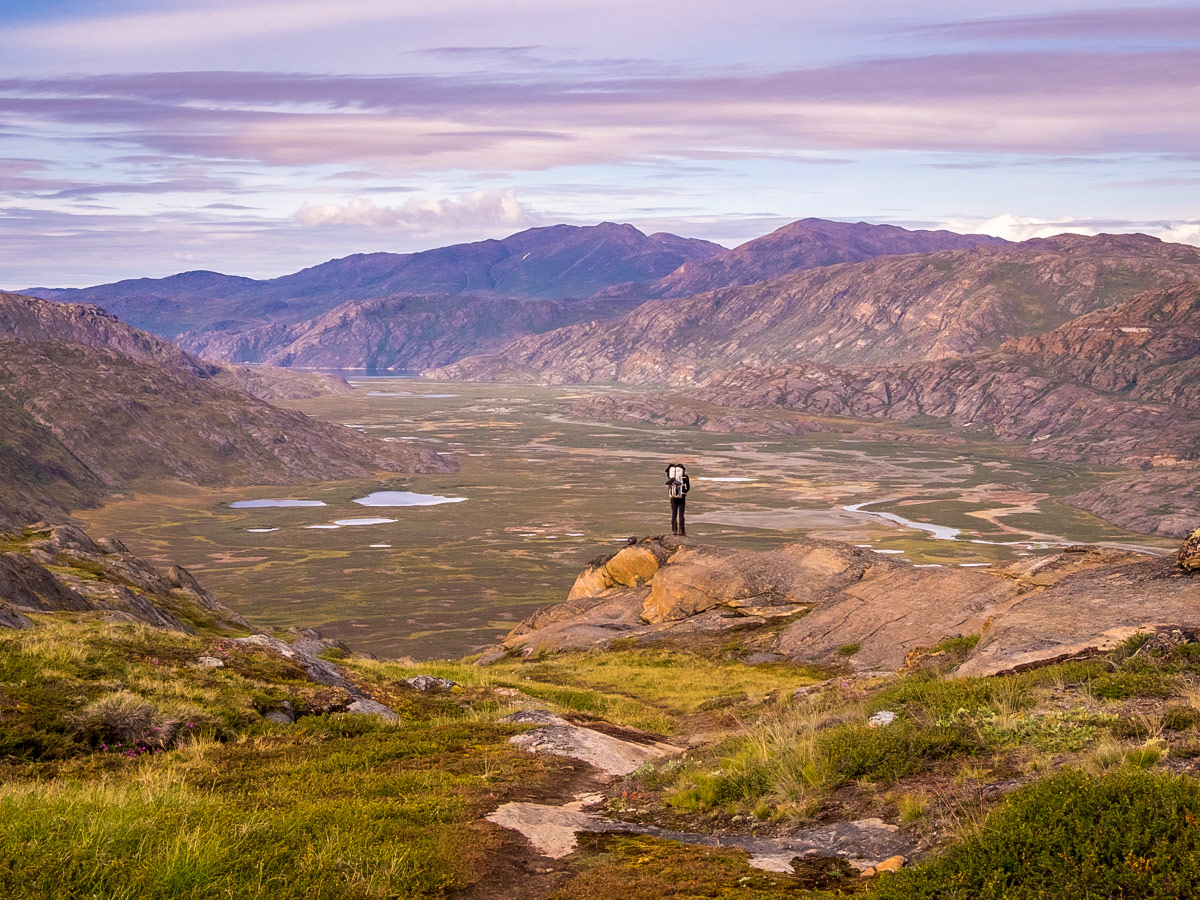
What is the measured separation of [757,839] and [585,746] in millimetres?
5895

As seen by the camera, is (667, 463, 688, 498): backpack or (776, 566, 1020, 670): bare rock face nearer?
(776, 566, 1020, 670): bare rock face

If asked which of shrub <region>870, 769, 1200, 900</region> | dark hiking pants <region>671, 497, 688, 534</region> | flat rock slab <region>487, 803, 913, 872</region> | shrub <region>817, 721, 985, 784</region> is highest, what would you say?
shrub <region>870, 769, 1200, 900</region>

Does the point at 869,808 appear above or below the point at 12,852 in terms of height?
below

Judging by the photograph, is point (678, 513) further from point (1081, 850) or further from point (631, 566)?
point (1081, 850)

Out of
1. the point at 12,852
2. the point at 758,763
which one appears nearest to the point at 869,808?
the point at 758,763

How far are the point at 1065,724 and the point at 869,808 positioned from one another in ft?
10.1

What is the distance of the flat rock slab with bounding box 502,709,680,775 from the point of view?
55.4 feet

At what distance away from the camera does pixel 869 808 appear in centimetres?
1226

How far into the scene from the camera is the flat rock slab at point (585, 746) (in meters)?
16.9

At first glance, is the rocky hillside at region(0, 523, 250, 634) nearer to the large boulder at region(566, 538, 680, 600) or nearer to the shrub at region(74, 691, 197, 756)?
the shrub at region(74, 691, 197, 756)

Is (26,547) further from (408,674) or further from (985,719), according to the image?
(985,719)

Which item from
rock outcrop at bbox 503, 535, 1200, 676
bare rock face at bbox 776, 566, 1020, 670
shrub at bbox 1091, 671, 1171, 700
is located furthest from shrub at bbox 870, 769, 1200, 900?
bare rock face at bbox 776, 566, 1020, 670

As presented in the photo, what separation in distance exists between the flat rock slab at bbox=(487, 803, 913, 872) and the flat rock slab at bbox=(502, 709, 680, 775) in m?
3.31

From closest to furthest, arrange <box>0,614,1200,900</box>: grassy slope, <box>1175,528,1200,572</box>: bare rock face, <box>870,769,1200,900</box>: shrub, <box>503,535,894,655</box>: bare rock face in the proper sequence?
<box>870,769,1200,900</box>: shrub
<box>0,614,1200,900</box>: grassy slope
<box>1175,528,1200,572</box>: bare rock face
<box>503,535,894,655</box>: bare rock face
